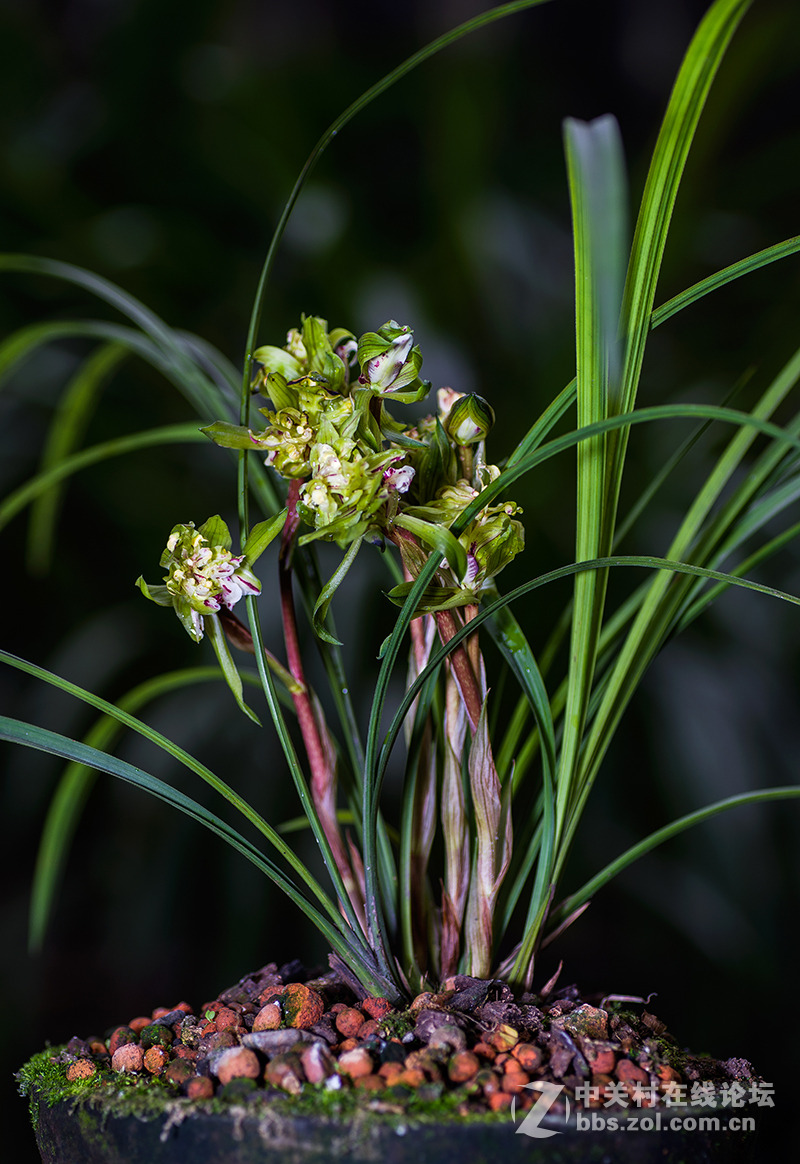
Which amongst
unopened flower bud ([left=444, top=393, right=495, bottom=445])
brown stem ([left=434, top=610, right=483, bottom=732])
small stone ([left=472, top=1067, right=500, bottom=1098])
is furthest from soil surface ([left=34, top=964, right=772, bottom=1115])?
unopened flower bud ([left=444, top=393, right=495, bottom=445])

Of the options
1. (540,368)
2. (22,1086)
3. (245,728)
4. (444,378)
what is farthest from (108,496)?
(22,1086)

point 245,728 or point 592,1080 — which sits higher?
point 245,728

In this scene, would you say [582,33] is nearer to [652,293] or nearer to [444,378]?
[444,378]

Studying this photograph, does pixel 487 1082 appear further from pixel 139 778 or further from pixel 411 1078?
pixel 139 778

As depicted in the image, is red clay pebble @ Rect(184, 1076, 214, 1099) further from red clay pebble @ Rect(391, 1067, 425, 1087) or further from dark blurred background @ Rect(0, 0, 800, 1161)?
dark blurred background @ Rect(0, 0, 800, 1161)

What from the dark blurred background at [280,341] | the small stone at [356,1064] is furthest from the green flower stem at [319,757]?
the dark blurred background at [280,341]

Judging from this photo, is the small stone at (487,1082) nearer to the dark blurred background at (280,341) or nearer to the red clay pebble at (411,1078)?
the red clay pebble at (411,1078)
